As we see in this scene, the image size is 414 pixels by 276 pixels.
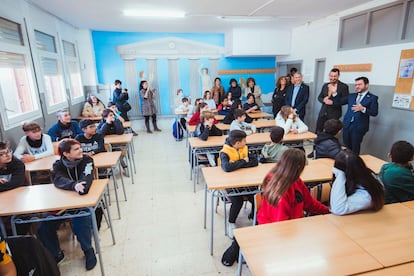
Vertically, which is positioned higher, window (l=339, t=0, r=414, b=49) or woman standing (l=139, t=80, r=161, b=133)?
window (l=339, t=0, r=414, b=49)

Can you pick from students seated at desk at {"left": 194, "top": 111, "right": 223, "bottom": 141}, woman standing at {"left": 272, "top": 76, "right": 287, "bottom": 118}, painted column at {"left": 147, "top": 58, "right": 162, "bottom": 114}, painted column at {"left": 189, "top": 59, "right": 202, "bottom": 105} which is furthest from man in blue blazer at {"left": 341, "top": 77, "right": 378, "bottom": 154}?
painted column at {"left": 147, "top": 58, "right": 162, "bottom": 114}

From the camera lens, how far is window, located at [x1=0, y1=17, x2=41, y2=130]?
349cm

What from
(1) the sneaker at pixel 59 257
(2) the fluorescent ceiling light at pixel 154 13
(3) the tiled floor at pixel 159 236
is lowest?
(3) the tiled floor at pixel 159 236

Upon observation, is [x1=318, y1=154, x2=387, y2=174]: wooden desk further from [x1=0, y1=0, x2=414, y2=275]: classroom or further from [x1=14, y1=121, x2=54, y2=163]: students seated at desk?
[x1=14, y1=121, x2=54, y2=163]: students seated at desk

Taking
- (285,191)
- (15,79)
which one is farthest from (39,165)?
(285,191)

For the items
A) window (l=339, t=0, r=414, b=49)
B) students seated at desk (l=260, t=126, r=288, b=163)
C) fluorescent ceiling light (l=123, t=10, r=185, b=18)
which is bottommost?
students seated at desk (l=260, t=126, r=288, b=163)

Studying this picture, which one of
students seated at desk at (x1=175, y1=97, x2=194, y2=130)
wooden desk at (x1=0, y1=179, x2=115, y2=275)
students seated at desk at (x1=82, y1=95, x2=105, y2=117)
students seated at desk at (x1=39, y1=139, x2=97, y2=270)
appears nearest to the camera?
wooden desk at (x1=0, y1=179, x2=115, y2=275)

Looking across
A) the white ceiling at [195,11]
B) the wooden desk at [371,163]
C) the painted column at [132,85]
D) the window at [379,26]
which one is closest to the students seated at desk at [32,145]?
the white ceiling at [195,11]

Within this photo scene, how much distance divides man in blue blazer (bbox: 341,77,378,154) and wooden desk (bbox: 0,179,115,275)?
12.2ft

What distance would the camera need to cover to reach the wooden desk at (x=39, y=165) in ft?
8.51

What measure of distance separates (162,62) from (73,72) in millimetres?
2533

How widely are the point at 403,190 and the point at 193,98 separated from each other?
6687mm

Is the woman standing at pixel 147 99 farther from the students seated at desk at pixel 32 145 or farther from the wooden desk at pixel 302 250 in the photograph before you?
the wooden desk at pixel 302 250

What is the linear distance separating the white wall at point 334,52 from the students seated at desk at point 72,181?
4.67 m
